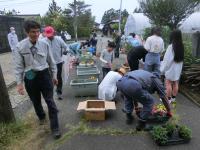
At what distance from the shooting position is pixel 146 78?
4977mm

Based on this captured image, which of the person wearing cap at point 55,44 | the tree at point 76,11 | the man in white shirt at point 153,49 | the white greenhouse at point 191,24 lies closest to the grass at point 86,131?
the person wearing cap at point 55,44

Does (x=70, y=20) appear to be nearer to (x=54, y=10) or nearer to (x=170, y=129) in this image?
(x=54, y=10)

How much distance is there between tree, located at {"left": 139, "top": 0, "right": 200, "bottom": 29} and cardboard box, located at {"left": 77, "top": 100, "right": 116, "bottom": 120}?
1029cm

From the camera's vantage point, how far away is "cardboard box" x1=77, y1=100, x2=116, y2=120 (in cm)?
584

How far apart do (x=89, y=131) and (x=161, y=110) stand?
1532mm

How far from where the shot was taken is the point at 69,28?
42.6 meters

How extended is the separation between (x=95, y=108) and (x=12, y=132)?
5.81 feet

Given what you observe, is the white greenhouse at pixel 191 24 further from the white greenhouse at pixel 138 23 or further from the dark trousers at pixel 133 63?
the dark trousers at pixel 133 63

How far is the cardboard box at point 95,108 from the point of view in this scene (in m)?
5.84

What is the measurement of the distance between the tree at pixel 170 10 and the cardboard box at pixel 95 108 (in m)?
10.3

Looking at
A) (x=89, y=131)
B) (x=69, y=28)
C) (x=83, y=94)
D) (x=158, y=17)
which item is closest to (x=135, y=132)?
(x=89, y=131)

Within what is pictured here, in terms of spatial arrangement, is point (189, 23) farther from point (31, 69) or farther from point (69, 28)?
point (69, 28)

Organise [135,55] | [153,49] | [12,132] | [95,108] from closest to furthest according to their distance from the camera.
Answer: [12,132] < [95,108] < [153,49] < [135,55]

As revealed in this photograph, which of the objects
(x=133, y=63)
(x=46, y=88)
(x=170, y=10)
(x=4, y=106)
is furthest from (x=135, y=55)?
(x=170, y=10)
